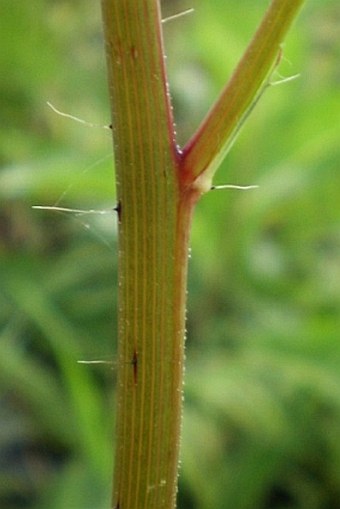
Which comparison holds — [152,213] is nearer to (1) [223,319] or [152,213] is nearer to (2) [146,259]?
(2) [146,259]

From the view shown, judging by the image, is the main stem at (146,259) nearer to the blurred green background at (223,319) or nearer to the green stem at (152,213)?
the green stem at (152,213)

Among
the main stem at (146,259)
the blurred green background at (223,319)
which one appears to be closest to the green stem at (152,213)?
the main stem at (146,259)

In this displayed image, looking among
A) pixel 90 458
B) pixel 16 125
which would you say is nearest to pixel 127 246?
pixel 90 458

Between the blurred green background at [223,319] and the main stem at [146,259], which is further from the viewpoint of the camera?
the blurred green background at [223,319]

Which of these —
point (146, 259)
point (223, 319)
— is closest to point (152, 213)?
point (146, 259)

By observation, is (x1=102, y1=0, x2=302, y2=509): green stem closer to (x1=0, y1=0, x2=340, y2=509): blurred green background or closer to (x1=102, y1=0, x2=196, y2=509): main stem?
(x1=102, y1=0, x2=196, y2=509): main stem

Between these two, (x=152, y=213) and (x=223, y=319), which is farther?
(x=223, y=319)

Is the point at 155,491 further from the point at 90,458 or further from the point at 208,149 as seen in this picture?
the point at 90,458
